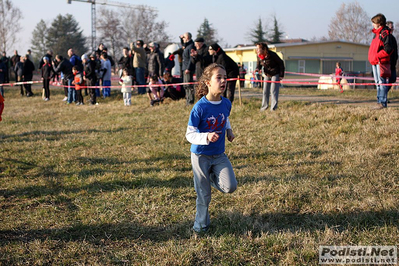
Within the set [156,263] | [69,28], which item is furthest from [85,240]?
[69,28]

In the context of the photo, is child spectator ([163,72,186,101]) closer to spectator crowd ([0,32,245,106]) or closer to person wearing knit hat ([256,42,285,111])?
spectator crowd ([0,32,245,106])

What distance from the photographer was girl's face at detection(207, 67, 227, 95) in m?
4.20

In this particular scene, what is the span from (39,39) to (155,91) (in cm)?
7018

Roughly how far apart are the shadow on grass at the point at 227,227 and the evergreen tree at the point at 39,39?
78971 millimetres

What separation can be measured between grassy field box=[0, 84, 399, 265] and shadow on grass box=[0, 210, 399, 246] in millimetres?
13

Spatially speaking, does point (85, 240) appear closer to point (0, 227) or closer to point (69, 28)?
point (0, 227)

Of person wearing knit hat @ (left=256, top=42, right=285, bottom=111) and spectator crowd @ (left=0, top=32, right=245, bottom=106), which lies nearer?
person wearing knit hat @ (left=256, top=42, right=285, bottom=111)

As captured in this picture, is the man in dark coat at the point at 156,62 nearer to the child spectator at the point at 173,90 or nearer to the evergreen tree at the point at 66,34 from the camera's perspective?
the child spectator at the point at 173,90

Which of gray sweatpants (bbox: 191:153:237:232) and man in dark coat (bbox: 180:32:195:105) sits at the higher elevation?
man in dark coat (bbox: 180:32:195:105)

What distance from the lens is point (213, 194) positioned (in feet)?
18.4

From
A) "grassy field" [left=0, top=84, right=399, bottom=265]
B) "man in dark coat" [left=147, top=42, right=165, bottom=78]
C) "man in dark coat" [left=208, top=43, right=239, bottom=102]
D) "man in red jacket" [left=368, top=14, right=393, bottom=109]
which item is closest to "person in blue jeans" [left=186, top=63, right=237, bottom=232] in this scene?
"grassy field" [left=0, top=84, right=399, bottom=265]

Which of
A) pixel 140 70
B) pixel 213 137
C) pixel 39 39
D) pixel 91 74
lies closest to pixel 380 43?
pixel 213 137

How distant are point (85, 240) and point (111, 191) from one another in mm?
1681

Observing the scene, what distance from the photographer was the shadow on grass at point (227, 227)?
14.1 ft
